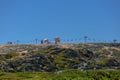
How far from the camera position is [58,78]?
164 meters

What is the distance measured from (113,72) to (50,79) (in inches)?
1458

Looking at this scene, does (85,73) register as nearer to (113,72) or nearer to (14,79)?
(113,72)

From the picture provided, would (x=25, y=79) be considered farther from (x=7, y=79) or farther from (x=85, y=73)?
(x=85, y=73)

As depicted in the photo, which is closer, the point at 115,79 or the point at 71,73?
the point at 115,79

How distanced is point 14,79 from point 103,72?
4737 cm

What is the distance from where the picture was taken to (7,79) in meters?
170

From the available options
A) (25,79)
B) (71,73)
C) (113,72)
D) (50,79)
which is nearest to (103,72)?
(113,72)

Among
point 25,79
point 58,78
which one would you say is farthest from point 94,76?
point 25,79

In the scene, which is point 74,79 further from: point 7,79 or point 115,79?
point 7,79

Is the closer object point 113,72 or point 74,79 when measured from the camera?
point 74,79

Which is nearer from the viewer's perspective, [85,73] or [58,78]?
[58,78]

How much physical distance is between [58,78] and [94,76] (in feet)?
Answer: 63.2

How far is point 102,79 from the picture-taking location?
164 m

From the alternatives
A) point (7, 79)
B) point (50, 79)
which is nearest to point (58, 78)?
point (50, 79)
